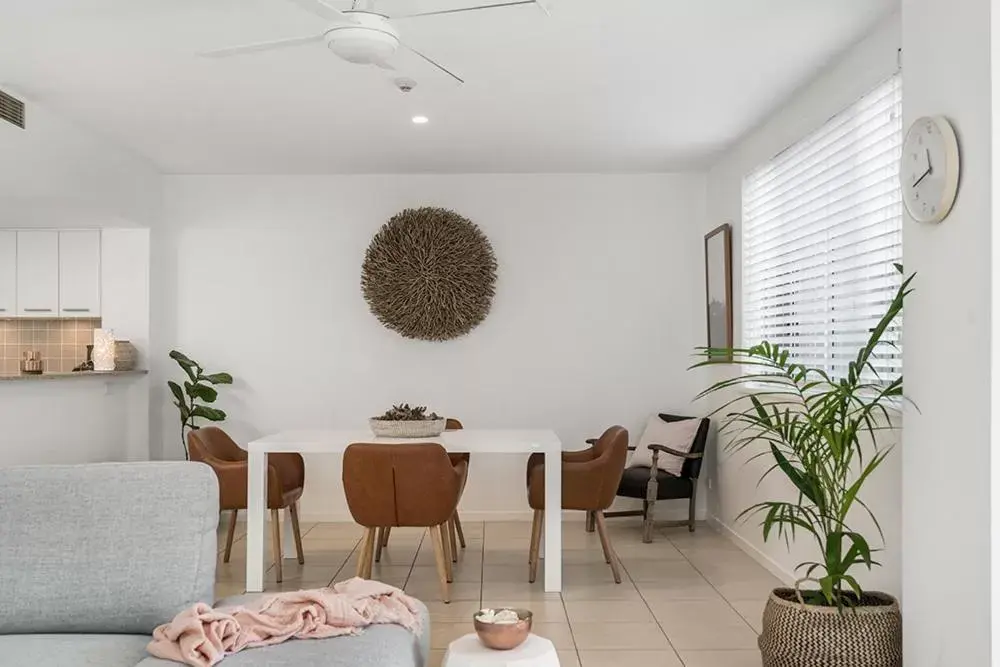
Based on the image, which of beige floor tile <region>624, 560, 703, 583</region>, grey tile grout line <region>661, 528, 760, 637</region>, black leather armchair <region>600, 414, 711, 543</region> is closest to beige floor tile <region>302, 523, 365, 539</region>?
black leather armchair <region>600, 414, 711, 543</region>

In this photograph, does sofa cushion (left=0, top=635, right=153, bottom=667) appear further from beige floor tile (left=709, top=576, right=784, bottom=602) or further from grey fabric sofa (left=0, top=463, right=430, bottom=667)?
beige floor tile (left=709, top=576, right=784, bottom=602)

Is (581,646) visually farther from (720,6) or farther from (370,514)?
(720,6)

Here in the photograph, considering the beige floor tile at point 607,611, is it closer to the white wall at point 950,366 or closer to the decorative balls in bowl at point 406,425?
the decorative balls in bowl at point 406,425

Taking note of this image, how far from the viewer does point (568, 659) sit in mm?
3584

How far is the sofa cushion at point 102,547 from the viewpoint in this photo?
2461 millimetres

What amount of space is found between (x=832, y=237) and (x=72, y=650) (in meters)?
3.50

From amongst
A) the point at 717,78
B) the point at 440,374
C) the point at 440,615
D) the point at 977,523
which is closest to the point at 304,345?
the point at 440,374

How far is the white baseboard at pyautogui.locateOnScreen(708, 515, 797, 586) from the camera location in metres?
4.77

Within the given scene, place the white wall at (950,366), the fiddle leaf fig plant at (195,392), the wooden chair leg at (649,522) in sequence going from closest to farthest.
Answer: the white wall at (950,366) → the wooden chair leg at (649,522) → the fiddle leaf fig plant at (195,392)

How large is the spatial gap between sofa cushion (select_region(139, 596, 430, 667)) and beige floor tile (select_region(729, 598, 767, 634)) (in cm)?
208

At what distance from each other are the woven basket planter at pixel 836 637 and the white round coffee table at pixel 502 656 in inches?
40.2

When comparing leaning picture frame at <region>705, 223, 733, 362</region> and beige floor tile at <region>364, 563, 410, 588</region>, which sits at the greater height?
leaning picture frame at <region>705, 223, 733, 362</region>

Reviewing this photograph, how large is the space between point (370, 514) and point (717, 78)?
269 centimetres

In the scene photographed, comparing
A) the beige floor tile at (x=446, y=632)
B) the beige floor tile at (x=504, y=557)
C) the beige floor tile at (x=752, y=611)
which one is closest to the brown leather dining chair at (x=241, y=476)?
the beige floor tile at (x=504, y=557)
